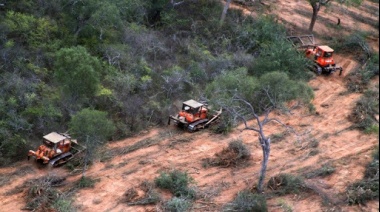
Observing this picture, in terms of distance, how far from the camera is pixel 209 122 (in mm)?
24406

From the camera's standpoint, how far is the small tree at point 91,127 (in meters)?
19.0

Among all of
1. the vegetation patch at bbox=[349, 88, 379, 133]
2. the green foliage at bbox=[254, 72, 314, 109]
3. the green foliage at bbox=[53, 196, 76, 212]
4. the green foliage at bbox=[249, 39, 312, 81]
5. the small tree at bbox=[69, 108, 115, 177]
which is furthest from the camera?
the green foliage at bbox=[249, 39, 312, 81]

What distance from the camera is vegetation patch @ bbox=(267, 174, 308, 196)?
19.8 m

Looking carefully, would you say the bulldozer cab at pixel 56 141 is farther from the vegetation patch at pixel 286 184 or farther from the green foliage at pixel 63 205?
the vegetation patch at pixel 286 184

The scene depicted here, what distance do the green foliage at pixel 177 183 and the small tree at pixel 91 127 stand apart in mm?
2585

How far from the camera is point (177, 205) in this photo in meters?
18.1

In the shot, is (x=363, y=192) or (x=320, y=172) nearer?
(x=363, y=192)

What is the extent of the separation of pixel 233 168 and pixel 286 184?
2.37 meters

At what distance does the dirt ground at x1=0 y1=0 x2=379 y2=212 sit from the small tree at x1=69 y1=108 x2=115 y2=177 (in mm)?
1474

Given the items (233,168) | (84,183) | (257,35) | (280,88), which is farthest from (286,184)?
(257,35)

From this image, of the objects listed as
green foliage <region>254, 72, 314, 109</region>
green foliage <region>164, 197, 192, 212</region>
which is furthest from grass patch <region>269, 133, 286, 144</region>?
green foliage <region>164, 197, 192, 212</region>

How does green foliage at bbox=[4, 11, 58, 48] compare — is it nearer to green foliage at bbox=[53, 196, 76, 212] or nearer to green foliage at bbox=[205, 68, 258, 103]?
green foliage at bbox=[205, 68, 258, 103]

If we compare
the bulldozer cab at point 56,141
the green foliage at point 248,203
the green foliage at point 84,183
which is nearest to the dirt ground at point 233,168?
the green foliage at point 84,183

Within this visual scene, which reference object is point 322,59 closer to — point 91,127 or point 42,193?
point 91,127
